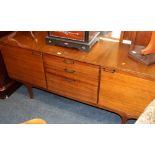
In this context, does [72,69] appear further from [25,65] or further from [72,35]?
[25,65]

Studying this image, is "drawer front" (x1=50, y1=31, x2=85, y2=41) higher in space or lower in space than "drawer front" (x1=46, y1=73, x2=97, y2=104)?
higher

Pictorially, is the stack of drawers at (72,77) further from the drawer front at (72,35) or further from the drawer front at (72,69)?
the drawer front at (72,35)

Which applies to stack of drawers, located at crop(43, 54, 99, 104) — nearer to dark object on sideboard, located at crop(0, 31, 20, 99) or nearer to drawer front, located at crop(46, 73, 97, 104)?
drawer front, located at crop(46, 73, 97, 104)

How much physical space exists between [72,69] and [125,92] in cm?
41

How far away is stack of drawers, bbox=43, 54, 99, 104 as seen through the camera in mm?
1354

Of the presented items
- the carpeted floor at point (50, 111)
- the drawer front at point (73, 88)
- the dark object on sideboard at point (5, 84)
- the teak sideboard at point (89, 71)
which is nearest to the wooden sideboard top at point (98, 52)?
the teak sideboard at point (89, 71)

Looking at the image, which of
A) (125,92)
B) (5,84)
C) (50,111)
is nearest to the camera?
(125,92)

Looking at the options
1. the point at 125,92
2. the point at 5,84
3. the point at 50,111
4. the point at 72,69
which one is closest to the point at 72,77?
the point at 72,69

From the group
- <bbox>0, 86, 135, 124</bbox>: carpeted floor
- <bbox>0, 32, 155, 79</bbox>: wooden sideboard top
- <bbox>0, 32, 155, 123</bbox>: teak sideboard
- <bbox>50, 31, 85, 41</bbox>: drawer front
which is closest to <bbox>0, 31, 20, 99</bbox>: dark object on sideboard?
<bbox>0, 86, 135, 124</bbox>: carpeted floor

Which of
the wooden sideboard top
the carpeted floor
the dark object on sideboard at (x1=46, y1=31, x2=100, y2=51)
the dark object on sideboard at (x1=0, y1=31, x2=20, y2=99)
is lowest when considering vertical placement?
the carpeted floor

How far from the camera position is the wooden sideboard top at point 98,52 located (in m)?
1.20

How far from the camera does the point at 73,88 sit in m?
1.52

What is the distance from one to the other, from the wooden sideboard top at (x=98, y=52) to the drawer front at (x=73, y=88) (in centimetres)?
22
